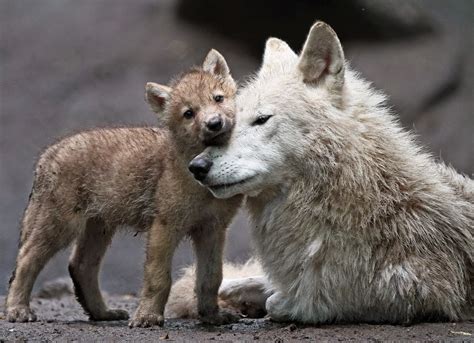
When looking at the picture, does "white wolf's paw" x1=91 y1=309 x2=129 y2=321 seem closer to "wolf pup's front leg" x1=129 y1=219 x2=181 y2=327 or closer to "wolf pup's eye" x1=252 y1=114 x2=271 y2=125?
"wolf pup's front leg" x1=129 y1=219 x2=181 y2=327

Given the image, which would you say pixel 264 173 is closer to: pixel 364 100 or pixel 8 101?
pixel 364 100

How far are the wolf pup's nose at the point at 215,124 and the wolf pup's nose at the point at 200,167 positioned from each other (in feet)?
0.81

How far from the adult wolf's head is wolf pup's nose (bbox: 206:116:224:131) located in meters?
0.10

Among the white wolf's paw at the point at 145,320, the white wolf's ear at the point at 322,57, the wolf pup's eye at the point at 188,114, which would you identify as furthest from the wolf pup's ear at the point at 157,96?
the white wolf's paw at the point at 145,320

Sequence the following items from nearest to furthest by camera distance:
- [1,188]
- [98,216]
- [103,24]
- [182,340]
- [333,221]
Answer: [182,340] → [333,221] → [98,216] → [1,188] → [103,24]

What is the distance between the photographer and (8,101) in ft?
45.2


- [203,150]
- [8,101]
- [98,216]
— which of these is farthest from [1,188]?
[203,150]

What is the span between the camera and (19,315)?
20.9ft

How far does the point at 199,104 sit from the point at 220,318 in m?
1.47

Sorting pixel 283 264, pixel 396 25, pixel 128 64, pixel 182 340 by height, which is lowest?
pixel 182 340

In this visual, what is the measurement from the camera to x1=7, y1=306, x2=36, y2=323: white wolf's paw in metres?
6.35

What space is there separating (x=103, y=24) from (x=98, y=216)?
787 cm

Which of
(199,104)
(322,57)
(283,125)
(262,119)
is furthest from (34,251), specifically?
(322,57)

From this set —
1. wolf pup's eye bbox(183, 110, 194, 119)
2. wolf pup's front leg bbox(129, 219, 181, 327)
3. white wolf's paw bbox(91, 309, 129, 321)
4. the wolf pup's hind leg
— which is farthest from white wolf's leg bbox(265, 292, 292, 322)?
the wolf pup's hind leg
